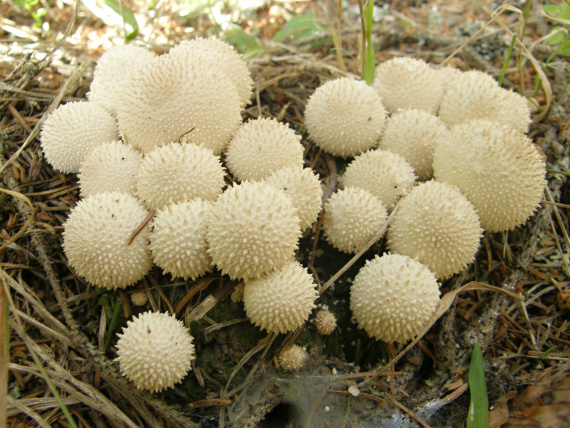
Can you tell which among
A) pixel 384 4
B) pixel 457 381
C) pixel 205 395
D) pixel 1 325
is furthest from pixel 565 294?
pixel 384 4

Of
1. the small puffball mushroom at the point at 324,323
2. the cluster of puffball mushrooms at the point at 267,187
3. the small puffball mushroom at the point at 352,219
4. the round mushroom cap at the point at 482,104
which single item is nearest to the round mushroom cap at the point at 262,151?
the cluster of puffball mushrooms at the point at 267,187

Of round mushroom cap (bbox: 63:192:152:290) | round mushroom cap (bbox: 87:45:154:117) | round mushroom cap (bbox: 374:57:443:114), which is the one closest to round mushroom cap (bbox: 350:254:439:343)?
round mushroom cap (bbox: 63:192:152:290)

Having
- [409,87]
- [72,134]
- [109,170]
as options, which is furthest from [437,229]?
[72,134]

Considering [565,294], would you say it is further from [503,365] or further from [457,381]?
[457,381]

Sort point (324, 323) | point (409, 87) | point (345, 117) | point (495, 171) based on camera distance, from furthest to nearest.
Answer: point (409, 87) < point (345, 117) < point (495, 171) < point (324, 323)

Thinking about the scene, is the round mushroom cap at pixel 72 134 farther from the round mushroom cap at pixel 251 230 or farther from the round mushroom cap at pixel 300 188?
the round mushroom cap at pixel 300 188

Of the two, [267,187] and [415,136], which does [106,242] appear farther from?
[415,136]
